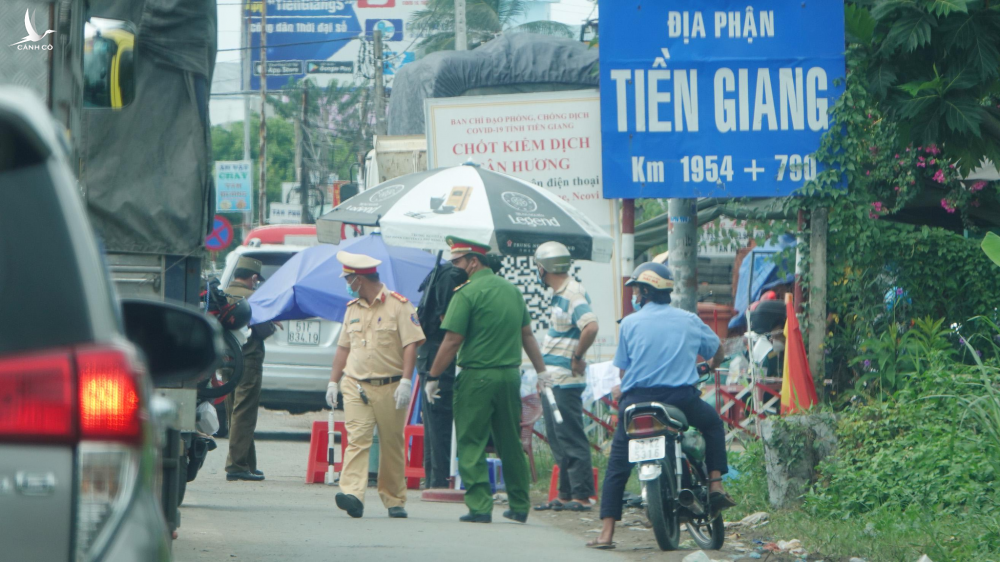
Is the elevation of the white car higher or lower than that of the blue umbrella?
lower

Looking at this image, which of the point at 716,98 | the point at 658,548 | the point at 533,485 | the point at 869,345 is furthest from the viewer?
the point at 533,485

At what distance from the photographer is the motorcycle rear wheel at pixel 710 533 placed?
7.75 m

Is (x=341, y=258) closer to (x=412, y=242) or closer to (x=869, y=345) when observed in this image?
(x=412, y=242)

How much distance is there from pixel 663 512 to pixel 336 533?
2125 mm

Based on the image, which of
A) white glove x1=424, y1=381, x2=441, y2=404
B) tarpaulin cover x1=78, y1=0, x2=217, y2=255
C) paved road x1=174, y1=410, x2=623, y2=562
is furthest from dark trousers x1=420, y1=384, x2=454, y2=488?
tarpaulin cover x1=78, y1=0, x2=217, y2=255

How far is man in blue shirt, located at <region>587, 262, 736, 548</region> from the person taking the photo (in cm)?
781

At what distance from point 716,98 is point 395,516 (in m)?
3.94

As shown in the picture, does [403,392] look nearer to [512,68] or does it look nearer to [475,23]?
[512,68]

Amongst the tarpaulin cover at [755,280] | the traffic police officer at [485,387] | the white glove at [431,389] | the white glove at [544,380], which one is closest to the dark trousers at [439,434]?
the white glove at [431,389]

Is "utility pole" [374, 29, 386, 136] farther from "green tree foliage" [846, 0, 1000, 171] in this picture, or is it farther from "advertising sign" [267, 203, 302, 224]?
"green tree foliage" [846, 0, 1000, 171]

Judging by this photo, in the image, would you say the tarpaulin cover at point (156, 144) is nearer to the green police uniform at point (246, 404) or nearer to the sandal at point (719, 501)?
the sandal at point (719, 501)

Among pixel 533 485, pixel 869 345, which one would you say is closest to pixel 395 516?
pixel 533 485

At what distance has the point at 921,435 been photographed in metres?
8.16

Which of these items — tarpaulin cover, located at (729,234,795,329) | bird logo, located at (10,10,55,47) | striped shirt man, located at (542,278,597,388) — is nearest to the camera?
bird logo, located at (10,10,55,47)
